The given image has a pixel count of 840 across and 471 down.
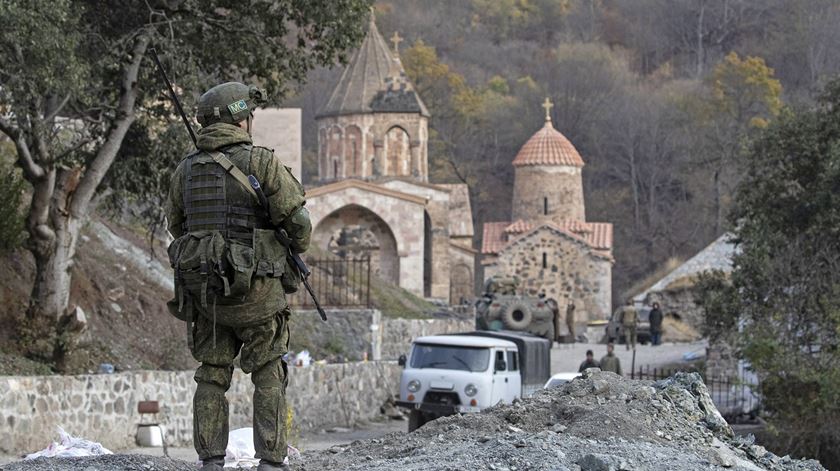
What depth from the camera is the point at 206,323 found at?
972cm

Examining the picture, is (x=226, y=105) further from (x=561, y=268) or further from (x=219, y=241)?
(x=561, y=268)

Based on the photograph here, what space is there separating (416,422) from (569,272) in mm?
46636

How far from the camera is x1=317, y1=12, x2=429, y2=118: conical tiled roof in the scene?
73.0 m

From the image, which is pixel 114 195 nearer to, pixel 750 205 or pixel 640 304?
pixel 750 205

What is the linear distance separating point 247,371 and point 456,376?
1630cm

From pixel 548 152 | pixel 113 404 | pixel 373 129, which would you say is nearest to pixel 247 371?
pixel 113 404

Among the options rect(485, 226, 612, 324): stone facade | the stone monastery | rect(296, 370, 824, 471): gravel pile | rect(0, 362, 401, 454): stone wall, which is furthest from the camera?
rect(485, 226, 612, 324): stone facade

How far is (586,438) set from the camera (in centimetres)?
1004

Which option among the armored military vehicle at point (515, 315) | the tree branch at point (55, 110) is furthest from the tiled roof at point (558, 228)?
the tree branch at point (55, 110)

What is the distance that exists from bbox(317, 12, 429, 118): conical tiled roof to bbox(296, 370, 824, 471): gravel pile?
2419 inches

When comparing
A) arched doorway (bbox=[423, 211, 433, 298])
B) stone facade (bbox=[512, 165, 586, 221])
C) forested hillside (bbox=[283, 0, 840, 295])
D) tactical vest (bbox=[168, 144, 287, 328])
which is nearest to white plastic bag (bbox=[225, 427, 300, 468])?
tactical vest (bbox=[168, 144, 287, 328])

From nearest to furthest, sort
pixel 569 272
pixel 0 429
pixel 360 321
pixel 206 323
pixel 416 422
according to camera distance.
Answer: pixel 206 323
pixel 0 429
pixel 416 422
pixel 360 321
pixel 569 272

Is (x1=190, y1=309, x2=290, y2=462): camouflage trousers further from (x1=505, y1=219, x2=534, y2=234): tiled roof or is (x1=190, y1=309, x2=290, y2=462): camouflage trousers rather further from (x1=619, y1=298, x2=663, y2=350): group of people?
(x1=505, y1=219, x2=534, y2=234): tiled roof

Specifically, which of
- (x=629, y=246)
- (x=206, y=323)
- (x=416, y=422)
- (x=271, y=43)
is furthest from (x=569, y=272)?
(x=206, y=323)
